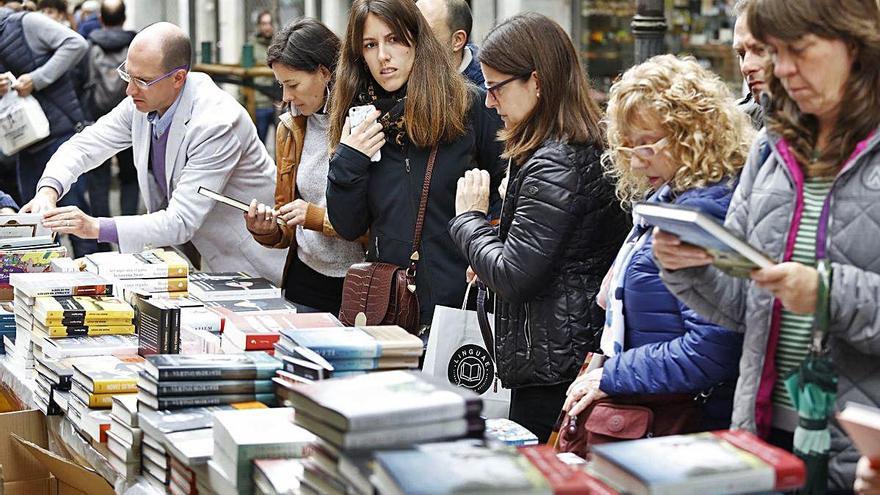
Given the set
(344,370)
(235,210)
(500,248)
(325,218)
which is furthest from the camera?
(235,210)

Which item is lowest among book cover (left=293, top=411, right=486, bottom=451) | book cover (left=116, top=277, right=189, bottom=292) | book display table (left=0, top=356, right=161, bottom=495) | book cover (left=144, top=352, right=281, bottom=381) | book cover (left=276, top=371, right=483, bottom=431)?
book display table (left=0, top=356, right=161, bottom=495)

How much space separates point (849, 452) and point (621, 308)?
699mm

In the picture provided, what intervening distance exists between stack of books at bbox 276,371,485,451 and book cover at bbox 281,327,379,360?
52 centimetres

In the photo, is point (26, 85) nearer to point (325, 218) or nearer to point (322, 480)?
point (325, 218)

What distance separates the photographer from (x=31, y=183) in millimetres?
8086

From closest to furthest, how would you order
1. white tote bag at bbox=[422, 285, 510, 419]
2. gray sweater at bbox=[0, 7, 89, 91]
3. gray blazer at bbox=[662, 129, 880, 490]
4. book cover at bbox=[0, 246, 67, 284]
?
gray blazer at bbox=[662, 129, 880, 490], white tote bag at bbox=[422, 285, 510, 419], book cover at bbox=[0, 246, 67, 284], gray sweater at bbox=[0, 7, 89, 91]

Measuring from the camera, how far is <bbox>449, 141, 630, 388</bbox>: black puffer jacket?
3271mm

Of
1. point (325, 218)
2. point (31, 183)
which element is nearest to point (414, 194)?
point (325, 218)

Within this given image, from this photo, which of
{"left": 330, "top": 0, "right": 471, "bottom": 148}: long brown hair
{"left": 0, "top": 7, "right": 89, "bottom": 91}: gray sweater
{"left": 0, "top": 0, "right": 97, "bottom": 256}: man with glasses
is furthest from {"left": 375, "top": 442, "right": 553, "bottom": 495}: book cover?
{"left": 0, "top": 7, "right": 89, "bottom": 91}: gray sweater

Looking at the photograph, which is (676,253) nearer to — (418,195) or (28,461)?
(418,195)

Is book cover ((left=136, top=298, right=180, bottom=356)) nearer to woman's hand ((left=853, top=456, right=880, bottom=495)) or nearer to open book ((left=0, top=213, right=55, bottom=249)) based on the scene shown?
open book ((left=0, top=213, right=55, bottom=249))

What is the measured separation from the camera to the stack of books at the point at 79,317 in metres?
3.94

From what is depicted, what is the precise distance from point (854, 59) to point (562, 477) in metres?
0.97

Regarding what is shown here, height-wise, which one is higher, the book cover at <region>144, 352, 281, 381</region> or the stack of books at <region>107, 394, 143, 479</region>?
the book cover at <region>144, 352, 281, 381</region>
